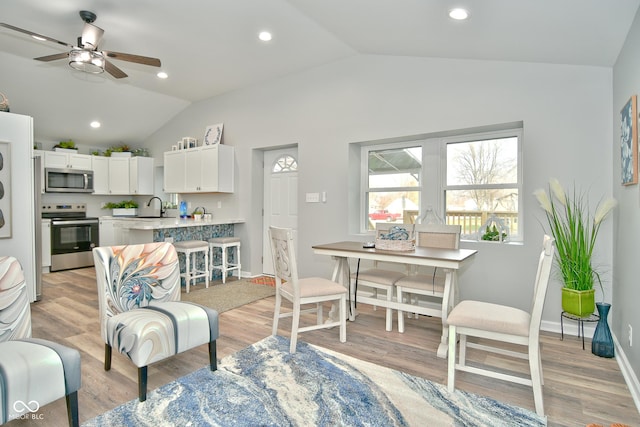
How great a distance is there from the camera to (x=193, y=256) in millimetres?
4820

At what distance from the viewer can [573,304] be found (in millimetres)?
2709

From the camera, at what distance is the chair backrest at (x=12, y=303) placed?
1.92m

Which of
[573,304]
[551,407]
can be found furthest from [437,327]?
[551,407]

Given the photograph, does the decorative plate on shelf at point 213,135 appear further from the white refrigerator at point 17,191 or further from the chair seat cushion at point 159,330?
the chair seat cushion at point 159,330

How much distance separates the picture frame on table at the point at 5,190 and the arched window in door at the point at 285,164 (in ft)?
10.2

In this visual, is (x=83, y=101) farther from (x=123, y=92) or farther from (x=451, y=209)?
(x=451, y=209)

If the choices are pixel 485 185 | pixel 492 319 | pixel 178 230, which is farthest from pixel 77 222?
pixel 492 319

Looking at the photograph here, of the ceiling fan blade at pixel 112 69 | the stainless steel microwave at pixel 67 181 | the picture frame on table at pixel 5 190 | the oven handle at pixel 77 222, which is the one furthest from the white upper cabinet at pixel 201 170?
the picture frame on table at pixel 5 190

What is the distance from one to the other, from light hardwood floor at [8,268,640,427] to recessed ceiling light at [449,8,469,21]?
8.29ft

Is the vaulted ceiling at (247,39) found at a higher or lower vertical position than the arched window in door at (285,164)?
higher

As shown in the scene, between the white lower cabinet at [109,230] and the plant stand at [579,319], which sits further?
the white lower cabinet at [109,230]

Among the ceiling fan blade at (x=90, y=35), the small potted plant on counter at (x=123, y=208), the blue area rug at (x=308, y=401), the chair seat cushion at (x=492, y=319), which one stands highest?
the ceiling fan blade at (x=90, y=35)

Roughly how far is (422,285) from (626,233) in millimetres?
1457

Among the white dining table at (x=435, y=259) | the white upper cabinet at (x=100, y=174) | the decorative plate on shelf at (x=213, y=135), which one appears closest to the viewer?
the white dining table at (x=435, y=259)
